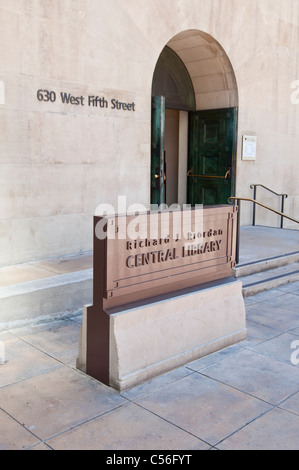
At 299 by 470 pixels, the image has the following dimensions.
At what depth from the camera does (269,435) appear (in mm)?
3156

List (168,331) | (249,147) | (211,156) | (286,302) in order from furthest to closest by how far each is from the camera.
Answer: (211,156)
(249,147)
(286,302)
(168,331)

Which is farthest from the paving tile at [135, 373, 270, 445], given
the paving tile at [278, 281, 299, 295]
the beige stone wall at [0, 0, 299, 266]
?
the beige stone wall at [0, 0, 299, 266]

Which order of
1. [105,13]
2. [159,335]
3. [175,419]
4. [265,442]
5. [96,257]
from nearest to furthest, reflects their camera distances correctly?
[265,442], [175,419], [96,257], [159,335], [105,13]

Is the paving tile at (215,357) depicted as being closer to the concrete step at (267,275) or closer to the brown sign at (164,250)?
the brown sign at (164,250)

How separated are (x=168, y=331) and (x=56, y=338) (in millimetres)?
1346

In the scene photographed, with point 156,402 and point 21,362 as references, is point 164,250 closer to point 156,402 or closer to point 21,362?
point 156,402

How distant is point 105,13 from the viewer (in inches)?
282

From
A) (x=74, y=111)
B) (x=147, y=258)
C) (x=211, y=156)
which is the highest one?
(x=74, y=111)

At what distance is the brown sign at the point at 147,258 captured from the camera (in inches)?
146

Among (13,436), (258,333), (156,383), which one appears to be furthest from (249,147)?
(13,436)

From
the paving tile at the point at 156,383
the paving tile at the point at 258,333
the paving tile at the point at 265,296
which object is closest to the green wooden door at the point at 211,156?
the paving tile at the point at 265,296

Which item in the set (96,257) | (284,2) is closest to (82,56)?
(96,257)

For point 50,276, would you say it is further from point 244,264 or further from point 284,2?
point 284,2
